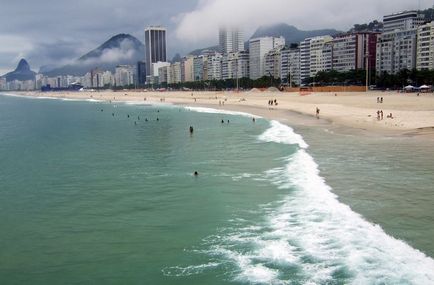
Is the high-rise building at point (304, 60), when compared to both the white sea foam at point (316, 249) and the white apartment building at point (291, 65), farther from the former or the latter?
the white sea foam at point (316, 249)

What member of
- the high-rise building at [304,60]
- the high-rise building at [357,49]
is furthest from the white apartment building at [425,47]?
the high-rise building at [304,60]

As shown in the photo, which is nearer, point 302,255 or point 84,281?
point 84,281

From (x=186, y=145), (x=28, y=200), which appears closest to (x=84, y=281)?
(x=28, y=200)

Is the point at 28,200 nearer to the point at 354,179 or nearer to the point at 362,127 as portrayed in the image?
the point at 354,179

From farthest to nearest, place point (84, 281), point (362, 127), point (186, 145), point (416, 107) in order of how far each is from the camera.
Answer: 1. point (416, 107)
2. point (362, 127)
3. point (186, 145)
4. point (84, 281)

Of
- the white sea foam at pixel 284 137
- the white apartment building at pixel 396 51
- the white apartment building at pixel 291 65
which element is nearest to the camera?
the white sea foam at pixel 284 137

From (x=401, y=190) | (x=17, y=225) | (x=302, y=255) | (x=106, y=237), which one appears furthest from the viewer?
(x=401, y=190)
